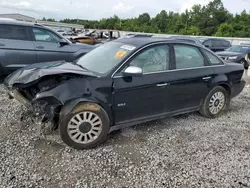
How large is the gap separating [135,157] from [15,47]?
15.1ft

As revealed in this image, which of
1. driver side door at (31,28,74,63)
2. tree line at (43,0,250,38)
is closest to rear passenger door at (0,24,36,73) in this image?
driver side door at (31,28,74,63)

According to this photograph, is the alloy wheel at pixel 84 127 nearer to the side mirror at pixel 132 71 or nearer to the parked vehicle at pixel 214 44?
the side mirror at pixel 132 71

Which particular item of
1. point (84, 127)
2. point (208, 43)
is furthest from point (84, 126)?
point (208, 43)

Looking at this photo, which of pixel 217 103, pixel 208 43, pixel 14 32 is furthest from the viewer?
pixel 208 43

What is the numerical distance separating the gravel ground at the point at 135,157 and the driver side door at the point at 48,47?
2515 mm

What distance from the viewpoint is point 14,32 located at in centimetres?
598

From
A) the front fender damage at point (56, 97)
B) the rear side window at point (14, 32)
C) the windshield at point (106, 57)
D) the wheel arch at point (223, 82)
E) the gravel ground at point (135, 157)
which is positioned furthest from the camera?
the rear side window at point (14, 32)

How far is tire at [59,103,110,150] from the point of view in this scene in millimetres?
3014

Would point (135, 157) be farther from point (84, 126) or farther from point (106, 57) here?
point (106, 57)

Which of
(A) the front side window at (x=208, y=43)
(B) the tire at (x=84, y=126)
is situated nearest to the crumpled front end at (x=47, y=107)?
(B) the tire at (x=84, y=126)

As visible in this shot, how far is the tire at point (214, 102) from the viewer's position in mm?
4293

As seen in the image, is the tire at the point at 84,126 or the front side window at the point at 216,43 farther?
the front side window at the point at 216,43

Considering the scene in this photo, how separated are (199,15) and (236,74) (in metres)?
70.9

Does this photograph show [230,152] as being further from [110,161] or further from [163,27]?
[163,27]
